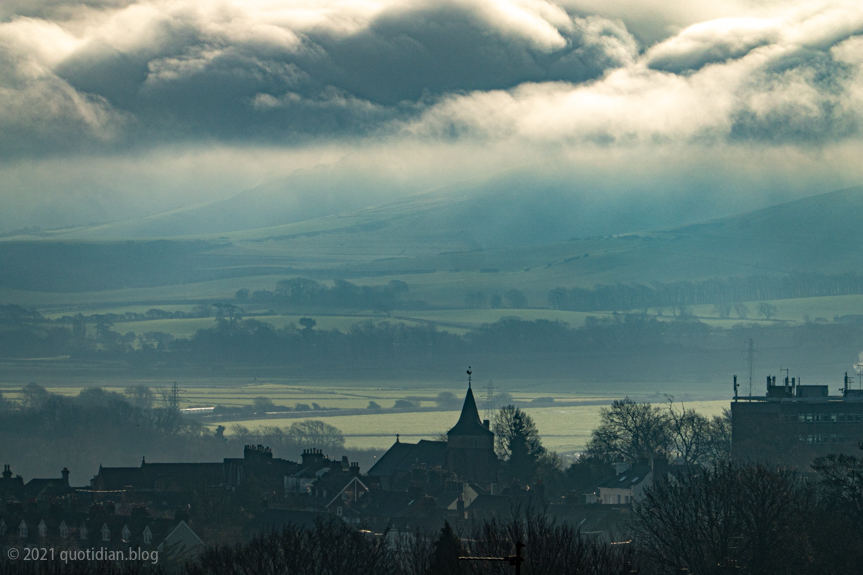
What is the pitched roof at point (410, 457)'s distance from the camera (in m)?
186

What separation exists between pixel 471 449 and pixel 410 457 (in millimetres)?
11577

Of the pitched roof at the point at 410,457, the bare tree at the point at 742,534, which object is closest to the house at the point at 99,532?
the bare tree at the point at 742,534

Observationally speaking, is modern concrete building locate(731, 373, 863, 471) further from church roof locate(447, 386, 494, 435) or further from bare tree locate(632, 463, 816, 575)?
bare tree locate(632, 463, 816, 575)

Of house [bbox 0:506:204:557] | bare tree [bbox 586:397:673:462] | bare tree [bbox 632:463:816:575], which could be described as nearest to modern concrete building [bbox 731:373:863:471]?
bare tree [bbox 586:397:673:462]

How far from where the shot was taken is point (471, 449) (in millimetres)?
180375

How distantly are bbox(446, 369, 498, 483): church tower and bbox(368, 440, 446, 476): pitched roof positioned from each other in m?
3.38

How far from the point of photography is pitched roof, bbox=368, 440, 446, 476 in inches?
7323

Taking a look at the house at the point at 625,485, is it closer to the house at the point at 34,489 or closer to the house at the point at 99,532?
the house at the point at 99,532

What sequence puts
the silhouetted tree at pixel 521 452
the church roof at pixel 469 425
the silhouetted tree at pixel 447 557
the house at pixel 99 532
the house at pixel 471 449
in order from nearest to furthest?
the silhouetted tree at pixel 447 557
the house at pixel 99 532
the silhouetted tree at pixel 521 452
the house at pixel 471 449
the church roof at pixel 469 425

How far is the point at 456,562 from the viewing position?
6562 centimetres

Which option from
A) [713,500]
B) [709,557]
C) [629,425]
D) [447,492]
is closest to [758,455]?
[629,425]

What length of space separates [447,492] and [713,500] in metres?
54.5

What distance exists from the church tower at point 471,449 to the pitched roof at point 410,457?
3381mm

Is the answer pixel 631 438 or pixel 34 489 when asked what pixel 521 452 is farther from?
pixel 34 489
